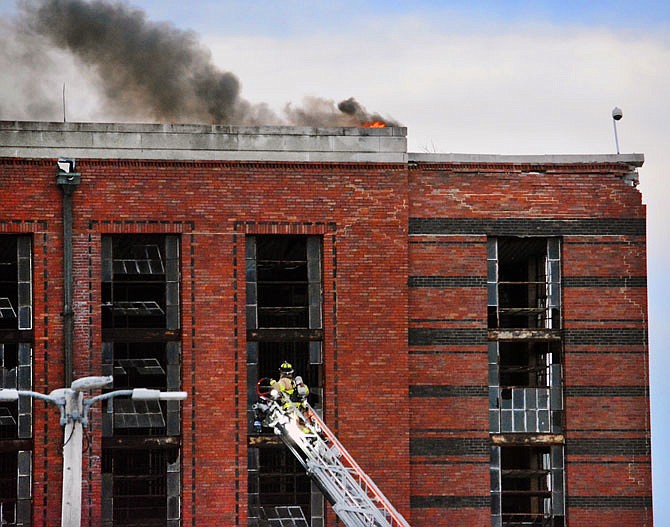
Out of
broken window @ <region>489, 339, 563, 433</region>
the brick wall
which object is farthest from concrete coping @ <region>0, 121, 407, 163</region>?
broken window @ <region>489, 339, 563, 433</region>

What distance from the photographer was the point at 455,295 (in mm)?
28562

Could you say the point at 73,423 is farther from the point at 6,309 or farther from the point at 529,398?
the point at 529,398

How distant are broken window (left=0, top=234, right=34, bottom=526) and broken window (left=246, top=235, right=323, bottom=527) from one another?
4319mm

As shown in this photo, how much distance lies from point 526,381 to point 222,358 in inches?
Result: 264

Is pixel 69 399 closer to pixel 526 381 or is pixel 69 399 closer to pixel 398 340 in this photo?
pixel 398 340

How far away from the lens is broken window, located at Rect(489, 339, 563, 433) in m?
28.8

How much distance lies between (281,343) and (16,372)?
5.23m

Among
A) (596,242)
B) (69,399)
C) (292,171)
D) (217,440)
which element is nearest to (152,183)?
(292,171)

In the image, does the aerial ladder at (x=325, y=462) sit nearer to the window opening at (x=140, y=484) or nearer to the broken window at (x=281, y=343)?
the broken window at (x=281, y=343)

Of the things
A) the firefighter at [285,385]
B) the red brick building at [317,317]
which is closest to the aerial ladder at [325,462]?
the firefighter at [285,385]

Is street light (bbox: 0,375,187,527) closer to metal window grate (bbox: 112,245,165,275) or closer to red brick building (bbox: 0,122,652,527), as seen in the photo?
red brick building (bbox: 0,122,652,527)

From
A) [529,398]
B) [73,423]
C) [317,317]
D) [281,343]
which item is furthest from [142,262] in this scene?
[529,398]

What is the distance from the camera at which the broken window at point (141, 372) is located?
27656mm

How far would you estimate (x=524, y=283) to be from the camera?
95.6ft
